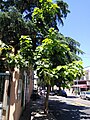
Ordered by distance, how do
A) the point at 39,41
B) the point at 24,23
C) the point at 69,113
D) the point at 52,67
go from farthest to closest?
the point at 69,113, the point at 39,41, the point at 24,23, the point at 52,67

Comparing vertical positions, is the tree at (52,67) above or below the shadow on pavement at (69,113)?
above

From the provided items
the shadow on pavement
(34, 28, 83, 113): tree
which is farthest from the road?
Answer: (34, 28, 83, 113): tree

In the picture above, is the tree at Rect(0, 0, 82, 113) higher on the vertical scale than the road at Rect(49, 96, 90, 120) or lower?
higher

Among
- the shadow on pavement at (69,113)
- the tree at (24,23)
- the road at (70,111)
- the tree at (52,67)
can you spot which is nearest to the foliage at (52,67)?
the tree at (52,67)

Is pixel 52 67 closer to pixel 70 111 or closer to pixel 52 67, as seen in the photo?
pixel 52 67

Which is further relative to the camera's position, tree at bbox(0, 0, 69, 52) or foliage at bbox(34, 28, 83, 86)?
tree at bbox(0, 0, 69, 52)

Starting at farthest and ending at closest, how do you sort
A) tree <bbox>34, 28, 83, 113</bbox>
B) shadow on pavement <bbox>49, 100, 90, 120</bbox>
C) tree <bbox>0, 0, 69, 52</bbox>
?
shadow on pavement <bbox>49, 100, 90, 120</bbox> < tree <bbox>0, 0, 69, 52</bbox> < tree <bbox>34, 28, 83, 113</bbox>

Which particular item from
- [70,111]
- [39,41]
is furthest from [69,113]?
[39,41]

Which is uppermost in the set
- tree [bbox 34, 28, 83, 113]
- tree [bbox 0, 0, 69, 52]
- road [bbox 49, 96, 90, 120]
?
tree [bbox 0, 0, 69, 52]

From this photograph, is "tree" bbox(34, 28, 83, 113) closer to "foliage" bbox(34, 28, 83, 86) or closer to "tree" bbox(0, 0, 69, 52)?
"foliage" bbox(34, 28, 83, 86)

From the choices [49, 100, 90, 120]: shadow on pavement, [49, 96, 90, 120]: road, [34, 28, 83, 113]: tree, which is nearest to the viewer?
[34, 28, 83, 113]: tree

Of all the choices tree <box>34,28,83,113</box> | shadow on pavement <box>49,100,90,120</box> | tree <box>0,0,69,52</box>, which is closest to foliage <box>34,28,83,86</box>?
tree <box>34,28,83,113</box>

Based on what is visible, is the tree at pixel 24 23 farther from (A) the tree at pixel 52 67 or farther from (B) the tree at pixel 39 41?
(A) the tree at pixel 52 67

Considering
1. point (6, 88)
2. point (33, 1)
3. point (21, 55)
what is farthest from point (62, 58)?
point (33, 1)
